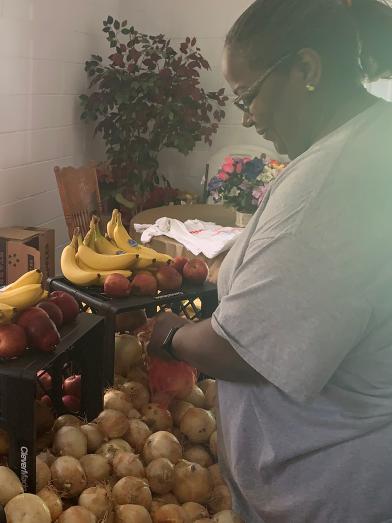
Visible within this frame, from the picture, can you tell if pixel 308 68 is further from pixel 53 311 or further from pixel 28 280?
pixel 28 280

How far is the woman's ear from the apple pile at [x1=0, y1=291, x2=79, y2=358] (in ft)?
2.17

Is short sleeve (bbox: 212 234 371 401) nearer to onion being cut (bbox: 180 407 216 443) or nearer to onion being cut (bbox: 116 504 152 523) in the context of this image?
onion being cut (bbox: 116 504 152 523)

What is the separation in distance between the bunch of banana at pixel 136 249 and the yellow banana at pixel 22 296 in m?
0.42

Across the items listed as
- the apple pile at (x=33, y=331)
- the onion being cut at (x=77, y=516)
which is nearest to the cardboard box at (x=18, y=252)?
the apple pile at (x=33, y=331)

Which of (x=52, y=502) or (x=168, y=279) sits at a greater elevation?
(x=168, y=279)

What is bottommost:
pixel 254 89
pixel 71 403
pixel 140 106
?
pixel 71 403

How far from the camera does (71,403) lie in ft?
5.05

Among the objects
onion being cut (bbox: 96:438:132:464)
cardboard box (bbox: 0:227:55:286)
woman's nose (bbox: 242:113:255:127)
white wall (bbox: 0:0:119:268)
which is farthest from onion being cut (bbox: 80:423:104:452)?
white wall (bbox: 0:0:119:268)

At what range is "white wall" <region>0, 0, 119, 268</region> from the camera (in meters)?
3.63

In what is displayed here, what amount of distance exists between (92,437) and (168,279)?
45 centimetres

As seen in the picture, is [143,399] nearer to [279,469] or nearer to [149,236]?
[279,469]

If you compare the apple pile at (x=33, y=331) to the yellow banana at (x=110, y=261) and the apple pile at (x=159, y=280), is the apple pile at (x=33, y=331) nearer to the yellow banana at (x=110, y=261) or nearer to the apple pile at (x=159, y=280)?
the apple pile at (x=159, y=280)

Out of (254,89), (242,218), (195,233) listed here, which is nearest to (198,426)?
(254,89)

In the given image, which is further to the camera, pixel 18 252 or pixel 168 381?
pixel 18 252
